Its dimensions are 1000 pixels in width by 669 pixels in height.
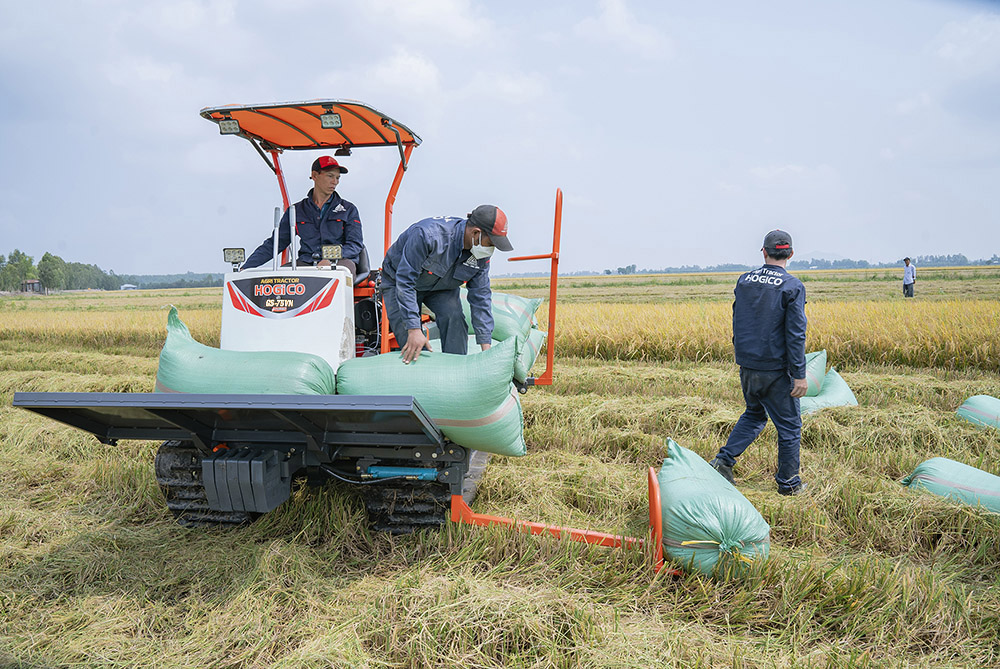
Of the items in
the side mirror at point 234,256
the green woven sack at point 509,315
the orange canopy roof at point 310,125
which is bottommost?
the green woven sack at point 509,315

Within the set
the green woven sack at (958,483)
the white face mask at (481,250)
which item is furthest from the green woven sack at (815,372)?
the white face mask at (481,250)

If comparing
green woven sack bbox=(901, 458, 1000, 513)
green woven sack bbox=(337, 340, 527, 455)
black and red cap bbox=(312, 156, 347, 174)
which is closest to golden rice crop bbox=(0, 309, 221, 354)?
black and red cap bbox=(312, 156, 347, 174)

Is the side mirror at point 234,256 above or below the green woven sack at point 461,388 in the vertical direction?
above

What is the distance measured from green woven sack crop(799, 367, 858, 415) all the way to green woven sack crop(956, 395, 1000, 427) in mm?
855

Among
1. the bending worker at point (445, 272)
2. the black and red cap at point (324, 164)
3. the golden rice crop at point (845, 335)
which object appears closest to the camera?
the bending worker at point (445, 272)

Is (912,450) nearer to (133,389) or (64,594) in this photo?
(64,594)

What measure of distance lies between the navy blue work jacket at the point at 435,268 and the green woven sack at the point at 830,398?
3294 mm

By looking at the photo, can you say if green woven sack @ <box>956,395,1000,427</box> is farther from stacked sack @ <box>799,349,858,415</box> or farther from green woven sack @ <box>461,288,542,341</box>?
green woven sack @ <box>461,288,542,341</box>

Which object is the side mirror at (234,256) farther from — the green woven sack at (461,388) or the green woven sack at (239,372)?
the green woven sack at (461,388)

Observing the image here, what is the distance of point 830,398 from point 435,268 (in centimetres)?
425

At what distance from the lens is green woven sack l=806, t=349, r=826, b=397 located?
5.82 meters

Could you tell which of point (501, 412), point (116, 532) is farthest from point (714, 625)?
point (116, 532)

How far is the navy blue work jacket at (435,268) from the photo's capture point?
376 cm

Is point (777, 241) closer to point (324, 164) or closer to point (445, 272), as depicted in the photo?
point (445, 272)
